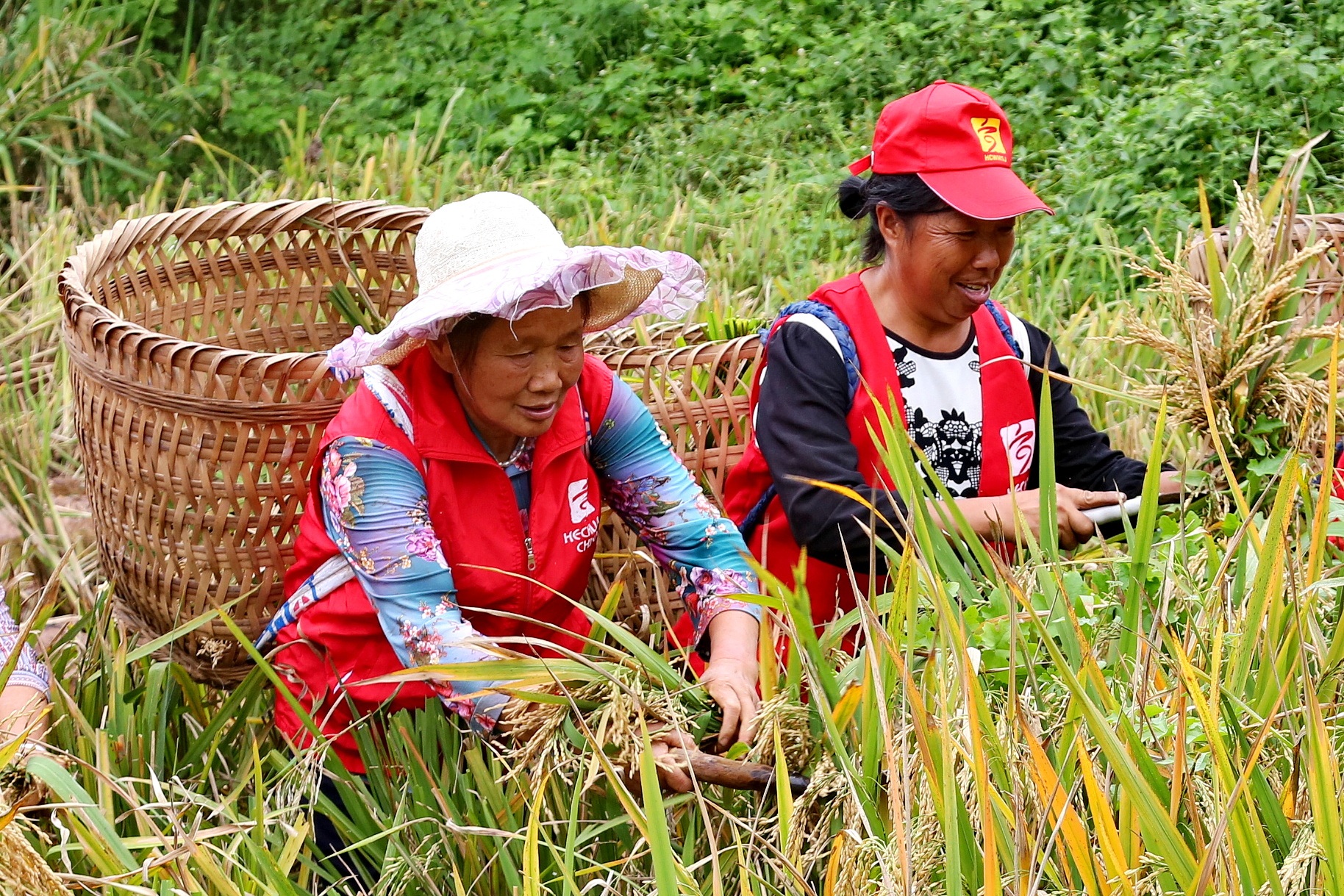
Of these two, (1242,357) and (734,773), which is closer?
(734,773)

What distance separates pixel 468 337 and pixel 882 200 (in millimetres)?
692

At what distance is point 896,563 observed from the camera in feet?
4.92

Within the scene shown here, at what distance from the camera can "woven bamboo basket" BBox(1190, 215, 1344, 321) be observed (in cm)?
231

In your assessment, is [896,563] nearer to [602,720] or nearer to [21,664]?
[602,720]

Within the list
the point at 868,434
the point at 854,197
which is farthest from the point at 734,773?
the point at 854,197

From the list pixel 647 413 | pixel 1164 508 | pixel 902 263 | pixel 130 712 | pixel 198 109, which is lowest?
pixel 130 712

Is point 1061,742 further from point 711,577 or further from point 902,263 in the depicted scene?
point 902,263

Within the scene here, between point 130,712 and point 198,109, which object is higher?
point 198,109

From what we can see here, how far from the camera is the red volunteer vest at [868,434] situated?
2047 millimetres

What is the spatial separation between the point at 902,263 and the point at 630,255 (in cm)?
47

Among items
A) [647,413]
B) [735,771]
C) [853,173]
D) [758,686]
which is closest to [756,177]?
[853,173]

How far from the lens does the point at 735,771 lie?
135 centimetres

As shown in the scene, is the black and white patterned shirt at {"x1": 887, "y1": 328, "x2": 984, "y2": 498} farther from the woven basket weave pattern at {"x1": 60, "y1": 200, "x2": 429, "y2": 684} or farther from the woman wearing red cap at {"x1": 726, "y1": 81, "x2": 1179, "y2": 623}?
the woven basket weave pattern at {"x1": 60, "y1": 200, "x2": 429, "y2": 684}

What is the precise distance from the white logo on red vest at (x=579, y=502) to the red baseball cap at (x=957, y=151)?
64cm
